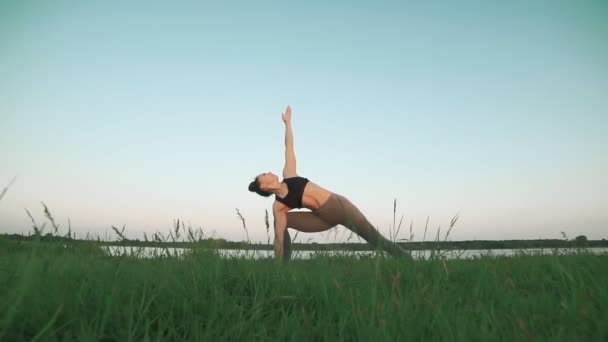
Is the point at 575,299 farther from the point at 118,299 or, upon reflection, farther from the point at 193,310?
the point at 118,299

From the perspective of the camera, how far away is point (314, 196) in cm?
676

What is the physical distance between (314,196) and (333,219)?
57 cm

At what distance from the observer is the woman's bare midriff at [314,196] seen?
673 centimetres

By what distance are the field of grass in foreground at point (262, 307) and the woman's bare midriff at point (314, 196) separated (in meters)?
3.60

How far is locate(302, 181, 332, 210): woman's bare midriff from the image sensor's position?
6.73 meters

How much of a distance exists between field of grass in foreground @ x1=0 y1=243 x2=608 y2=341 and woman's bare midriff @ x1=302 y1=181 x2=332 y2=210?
11.8 feet

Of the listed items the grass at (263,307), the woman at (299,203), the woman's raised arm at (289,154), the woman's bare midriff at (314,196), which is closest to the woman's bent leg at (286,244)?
the woman at (299,203)

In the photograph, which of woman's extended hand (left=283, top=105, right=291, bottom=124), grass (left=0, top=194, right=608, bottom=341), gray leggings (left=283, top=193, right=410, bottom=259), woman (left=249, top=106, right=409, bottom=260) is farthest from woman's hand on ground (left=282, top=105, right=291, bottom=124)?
grass (left=0, top=194, right=608, bottom=341)

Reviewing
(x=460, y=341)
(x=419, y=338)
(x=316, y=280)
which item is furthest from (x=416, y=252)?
(x=460, y=341)

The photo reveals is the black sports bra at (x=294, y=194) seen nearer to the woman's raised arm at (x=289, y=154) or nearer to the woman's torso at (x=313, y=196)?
the woman's torso at (x=313, y=196)

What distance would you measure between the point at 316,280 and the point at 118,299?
127 centimetres

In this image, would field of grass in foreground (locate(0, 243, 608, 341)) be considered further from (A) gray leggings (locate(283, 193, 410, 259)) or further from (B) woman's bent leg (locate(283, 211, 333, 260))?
(B) woman's bent leg (locate(283, 211, 333, 260))

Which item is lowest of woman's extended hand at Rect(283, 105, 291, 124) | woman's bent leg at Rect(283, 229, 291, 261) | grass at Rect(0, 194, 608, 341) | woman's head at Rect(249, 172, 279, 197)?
grass at Rect(0, 194, 608, 341)

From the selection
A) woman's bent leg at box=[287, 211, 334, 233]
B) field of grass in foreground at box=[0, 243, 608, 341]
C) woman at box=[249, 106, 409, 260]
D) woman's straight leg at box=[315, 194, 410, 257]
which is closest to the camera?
field of grass in foreground at box=[0, 243, 608, 341]
